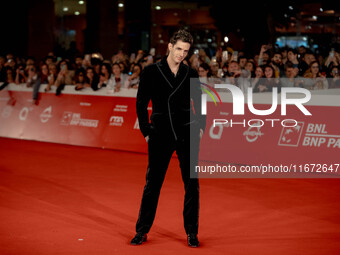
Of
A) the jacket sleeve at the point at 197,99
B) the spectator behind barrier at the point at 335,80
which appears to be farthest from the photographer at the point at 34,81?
the jacket sleeve at the point at 197,99

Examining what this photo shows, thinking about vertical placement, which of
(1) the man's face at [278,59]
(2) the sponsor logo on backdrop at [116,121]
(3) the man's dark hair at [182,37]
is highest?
(3) the man's dark hair at [182,37]

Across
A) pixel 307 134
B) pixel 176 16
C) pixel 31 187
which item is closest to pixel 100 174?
pixel 31 187

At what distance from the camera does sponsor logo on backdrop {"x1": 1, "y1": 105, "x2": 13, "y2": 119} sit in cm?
1555

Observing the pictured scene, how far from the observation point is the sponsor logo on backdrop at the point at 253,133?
35.8 ft

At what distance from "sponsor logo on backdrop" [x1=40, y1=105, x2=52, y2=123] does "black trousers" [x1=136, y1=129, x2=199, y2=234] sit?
9266 millimetres

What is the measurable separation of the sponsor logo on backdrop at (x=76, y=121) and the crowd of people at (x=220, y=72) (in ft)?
2.19

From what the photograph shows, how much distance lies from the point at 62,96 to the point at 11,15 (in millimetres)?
16682

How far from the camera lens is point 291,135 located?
10.6 meters

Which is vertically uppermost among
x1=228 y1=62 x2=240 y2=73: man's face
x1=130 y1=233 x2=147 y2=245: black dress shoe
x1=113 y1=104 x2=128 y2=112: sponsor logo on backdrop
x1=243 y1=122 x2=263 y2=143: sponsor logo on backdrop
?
x1=228 y1=62 x2=240 y2=73: man's face

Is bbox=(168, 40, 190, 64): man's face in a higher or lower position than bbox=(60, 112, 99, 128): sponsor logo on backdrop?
higher

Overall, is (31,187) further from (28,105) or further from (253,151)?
(28,105)

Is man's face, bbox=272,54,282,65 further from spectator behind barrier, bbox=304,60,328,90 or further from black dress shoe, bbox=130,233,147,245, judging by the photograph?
black dress shoe, bbox=130,233,147,245

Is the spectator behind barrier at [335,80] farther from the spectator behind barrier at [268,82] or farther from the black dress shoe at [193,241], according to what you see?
the black dress shoe at [193,241]

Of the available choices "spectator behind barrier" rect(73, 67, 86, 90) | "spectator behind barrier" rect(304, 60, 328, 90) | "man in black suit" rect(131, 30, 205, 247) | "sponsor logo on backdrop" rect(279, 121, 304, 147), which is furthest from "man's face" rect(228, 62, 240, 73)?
"man in black suit" rect(131, 30, 205, 247)
